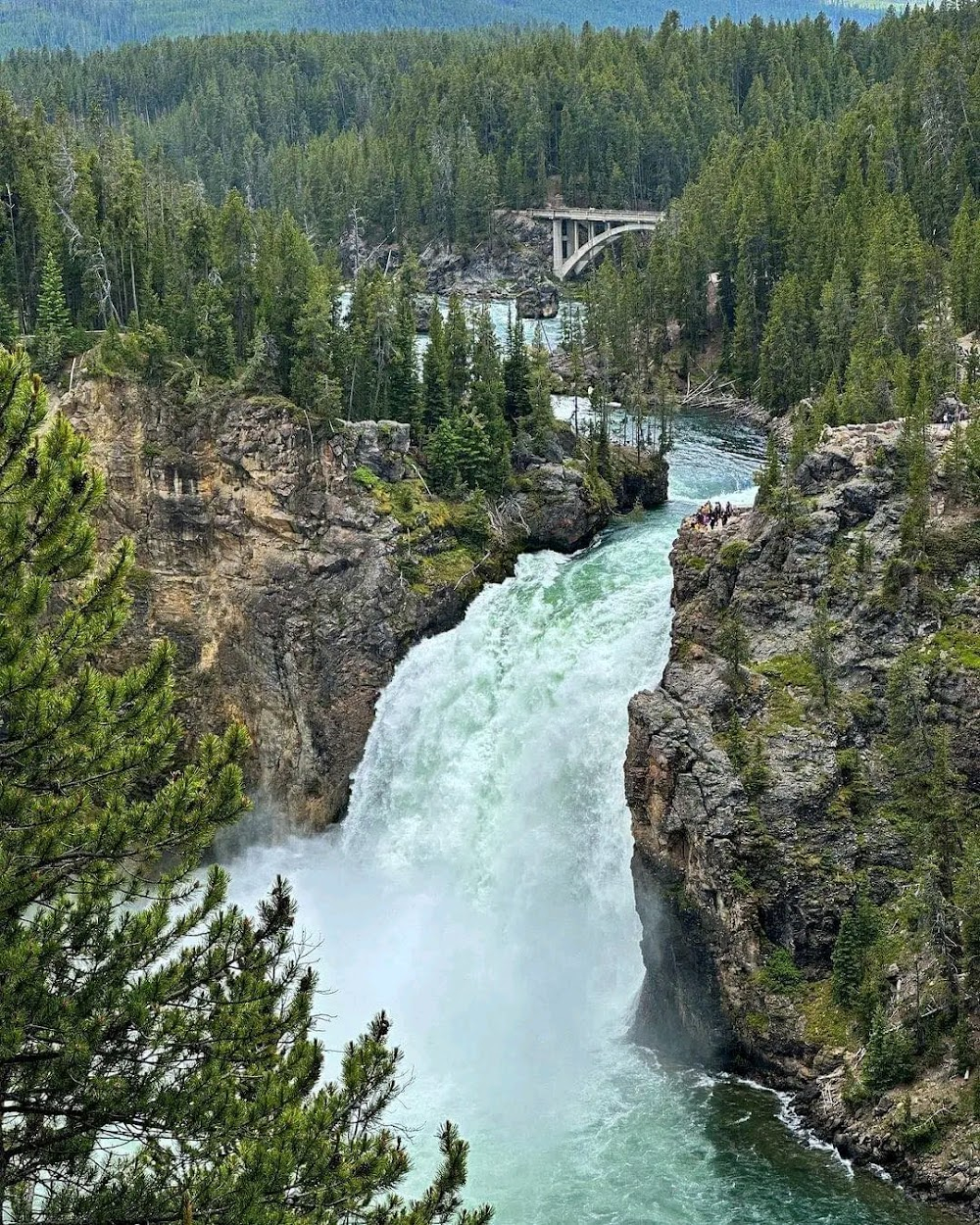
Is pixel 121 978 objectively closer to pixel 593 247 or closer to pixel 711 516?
pixel 711 516

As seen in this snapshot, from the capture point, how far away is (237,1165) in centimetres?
2222

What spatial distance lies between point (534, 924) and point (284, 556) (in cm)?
2058

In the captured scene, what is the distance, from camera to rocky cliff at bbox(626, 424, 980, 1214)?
43438 millimetres

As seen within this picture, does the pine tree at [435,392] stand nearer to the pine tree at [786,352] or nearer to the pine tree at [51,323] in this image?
the pine tree at [51,323]

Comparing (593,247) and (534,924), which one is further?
(593,247)

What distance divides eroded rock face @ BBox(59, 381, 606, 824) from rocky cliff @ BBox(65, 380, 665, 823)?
2.3 inches

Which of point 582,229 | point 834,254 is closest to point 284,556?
point 834,254

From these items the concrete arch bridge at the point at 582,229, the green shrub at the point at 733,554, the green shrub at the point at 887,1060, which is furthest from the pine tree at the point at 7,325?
the concrete arch bridge at the point at 582,229

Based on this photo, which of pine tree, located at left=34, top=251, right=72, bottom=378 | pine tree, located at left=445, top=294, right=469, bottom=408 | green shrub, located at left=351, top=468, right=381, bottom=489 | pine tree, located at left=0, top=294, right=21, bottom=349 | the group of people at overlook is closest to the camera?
the group of people at overlook

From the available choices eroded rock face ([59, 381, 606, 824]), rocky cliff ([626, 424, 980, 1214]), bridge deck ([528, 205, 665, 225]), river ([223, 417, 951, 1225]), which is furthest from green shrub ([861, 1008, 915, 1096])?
bridge deck ([528, 205, 665, 225])

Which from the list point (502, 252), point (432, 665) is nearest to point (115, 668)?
point (432, 665)

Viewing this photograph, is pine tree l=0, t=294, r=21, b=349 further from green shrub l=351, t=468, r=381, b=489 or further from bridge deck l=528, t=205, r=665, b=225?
bridge deck l=528, t=205, r=665, b=225

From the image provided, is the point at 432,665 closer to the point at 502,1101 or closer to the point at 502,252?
the point at 502,1101

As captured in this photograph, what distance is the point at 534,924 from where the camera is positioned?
5591 cm
